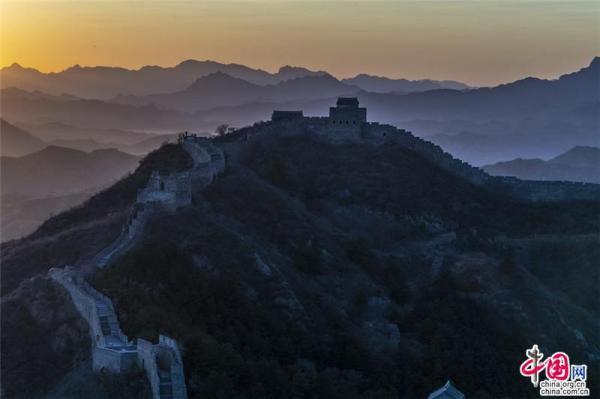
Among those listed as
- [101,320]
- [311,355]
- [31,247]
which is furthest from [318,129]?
[101,320]

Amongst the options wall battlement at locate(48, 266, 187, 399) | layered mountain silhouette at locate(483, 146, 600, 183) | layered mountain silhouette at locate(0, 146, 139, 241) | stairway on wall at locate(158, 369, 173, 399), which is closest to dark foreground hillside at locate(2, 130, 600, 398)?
wall battlement at locate(48, 266, 187, 399)

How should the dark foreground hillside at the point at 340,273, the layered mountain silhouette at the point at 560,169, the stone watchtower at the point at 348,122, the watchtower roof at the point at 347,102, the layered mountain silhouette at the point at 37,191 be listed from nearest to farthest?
1. the dark foreground hillside at the point at 340,273
2. the stone watchtower at the point at 348,122
3. the watchtower roof at the point at 347,102
4. the layered mountain silhouette at the point at 37,191
5. the layered mountain silhouette at the point at 560,169

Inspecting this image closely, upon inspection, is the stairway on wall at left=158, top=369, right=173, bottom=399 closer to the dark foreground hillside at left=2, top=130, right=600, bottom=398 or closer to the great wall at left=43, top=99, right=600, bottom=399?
the great wall at left=43, top=99, right=600, bottom=399

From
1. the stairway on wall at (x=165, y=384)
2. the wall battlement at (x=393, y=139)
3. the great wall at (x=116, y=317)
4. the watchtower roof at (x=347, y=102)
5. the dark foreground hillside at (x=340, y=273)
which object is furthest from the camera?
the watchtower roof at (x=347, y=102)

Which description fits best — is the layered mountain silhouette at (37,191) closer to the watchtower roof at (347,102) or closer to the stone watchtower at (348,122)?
the watchtower roof at (347,102)

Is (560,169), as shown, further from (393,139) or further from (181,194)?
(181,194)

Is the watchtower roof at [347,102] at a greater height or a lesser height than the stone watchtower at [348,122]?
greater

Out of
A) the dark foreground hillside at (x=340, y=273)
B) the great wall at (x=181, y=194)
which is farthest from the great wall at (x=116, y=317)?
the dark foreground hillside at (x=340, y=273)
